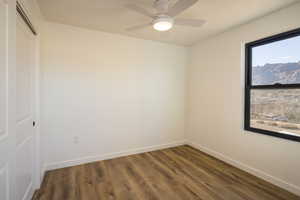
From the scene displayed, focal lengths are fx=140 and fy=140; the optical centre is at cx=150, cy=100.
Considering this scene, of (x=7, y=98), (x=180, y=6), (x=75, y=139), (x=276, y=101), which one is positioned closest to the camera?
(x=7, y=98)

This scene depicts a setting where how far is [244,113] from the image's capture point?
2.44 m

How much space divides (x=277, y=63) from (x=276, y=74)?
169 millimetres

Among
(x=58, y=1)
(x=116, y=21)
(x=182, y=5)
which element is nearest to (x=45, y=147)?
(x=58, y=1)

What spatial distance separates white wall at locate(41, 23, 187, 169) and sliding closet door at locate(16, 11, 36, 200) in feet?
1.86

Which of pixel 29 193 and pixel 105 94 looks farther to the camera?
pixel 105 94

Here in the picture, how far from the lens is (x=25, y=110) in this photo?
5.24ft

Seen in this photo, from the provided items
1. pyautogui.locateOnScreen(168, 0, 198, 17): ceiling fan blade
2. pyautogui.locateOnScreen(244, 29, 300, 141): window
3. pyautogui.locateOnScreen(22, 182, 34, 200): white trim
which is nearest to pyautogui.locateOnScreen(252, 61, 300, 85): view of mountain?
pyautogui.locateOnScreen(244, 29, 300, 141): window

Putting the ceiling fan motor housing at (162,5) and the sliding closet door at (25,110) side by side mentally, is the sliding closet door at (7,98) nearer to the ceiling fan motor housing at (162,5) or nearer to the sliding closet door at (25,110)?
the sliding closet door at (25,110)

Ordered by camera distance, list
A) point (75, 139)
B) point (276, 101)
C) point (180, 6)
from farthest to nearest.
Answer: point (75, 139) < point (276, 101) < point (180, 6)

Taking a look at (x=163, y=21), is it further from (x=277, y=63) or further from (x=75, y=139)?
(x=75, y=139)

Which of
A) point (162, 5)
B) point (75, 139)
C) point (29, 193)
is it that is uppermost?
point (162, 5)

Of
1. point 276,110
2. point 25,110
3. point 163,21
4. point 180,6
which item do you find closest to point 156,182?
point 25,110

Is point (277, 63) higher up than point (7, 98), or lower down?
higher up

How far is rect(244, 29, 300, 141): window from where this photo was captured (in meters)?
1.92
